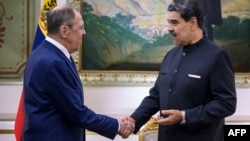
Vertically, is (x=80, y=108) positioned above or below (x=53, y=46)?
below

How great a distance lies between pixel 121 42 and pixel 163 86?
1.68 meters

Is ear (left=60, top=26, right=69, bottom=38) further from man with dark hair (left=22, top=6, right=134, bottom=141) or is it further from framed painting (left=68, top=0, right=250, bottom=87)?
framed painting (left=68, top=0, right=250, bottom=87)

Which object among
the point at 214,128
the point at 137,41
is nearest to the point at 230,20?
the point at 137,41

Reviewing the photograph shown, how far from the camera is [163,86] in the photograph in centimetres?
217

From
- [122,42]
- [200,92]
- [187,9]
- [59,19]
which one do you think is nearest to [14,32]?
[122,42]

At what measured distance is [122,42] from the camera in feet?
12.5

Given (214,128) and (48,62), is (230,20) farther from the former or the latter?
(48,62)

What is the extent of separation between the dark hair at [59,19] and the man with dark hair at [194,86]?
51 centimetres

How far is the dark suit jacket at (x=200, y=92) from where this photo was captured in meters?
1.97

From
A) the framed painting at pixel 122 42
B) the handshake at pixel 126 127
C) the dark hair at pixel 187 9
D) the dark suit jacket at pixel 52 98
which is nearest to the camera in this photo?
the dark suit jacket at pixel 52 98

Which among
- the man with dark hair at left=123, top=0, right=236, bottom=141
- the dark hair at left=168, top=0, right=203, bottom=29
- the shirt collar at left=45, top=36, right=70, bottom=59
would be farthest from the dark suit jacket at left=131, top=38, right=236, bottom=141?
the shirt collar at left=45, top=36, right=70, bottom=59

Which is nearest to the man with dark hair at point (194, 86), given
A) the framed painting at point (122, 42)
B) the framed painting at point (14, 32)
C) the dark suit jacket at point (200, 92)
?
the dark suit jacket at point (200, 92)

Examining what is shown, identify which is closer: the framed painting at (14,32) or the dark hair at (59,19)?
the dark hair at (59,19)

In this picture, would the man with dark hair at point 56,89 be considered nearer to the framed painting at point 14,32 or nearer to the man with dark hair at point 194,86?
the man with dark hair at point 194,86
